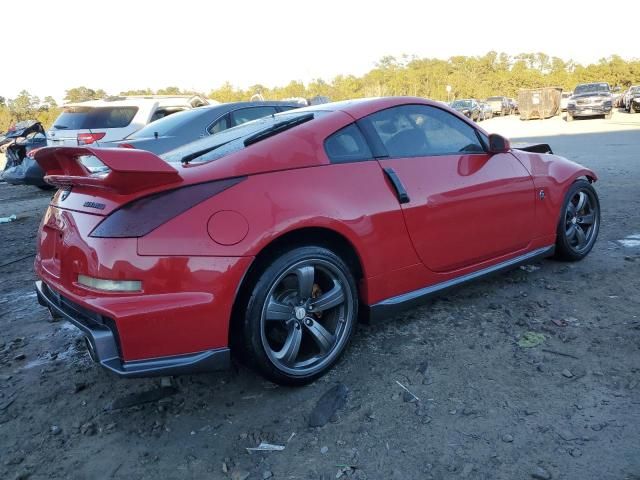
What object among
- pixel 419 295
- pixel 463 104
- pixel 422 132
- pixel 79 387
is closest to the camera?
pixel 79 387

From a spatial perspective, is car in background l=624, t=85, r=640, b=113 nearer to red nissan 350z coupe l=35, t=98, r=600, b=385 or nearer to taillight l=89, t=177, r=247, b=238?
red nissan 350z coupe l=35, t=98, r=600, b=385

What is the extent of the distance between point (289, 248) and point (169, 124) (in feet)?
13.5

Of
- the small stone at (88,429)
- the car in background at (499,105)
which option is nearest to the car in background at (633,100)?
the car in background at (499,105)

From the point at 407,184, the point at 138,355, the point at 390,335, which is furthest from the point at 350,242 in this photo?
the point at 138,355

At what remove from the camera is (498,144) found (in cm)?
347

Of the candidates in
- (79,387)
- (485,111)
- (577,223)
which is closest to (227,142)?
(79,387)

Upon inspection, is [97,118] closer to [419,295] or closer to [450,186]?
[450,186]

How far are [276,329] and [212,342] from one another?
1.39 ft

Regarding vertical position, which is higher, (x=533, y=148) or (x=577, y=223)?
(x=533, y=148)

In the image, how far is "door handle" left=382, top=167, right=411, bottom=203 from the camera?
2.87 metres

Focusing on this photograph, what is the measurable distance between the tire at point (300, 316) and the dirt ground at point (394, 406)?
14cm

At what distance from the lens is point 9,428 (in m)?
2.42

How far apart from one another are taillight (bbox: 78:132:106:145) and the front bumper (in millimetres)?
5634

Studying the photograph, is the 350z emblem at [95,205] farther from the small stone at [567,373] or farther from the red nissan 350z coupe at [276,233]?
the small stone at [567,373]
